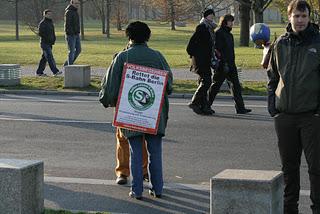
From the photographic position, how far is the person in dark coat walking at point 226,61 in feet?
47.6

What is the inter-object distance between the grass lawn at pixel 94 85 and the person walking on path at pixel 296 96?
11.2 meters

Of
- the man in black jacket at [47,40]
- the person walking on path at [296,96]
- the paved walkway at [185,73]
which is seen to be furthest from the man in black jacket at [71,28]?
the person walking on path at [296,96]

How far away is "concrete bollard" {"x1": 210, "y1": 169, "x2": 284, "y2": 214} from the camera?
20.3 ft

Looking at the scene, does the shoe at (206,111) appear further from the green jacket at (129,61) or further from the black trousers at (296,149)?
the black trousers at (296,149)

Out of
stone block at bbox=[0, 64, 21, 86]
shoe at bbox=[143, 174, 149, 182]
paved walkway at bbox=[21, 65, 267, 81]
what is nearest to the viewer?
shoe at bbox=[143, 174, 149, 182]

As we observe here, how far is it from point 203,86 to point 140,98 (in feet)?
22.0

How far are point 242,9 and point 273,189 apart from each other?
37210mm

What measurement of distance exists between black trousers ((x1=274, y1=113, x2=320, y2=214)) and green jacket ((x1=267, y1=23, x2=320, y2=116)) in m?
0.09

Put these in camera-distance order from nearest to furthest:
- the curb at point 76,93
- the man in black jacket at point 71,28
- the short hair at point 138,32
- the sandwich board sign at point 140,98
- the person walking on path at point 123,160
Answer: the sandwich board sign at point 140,98, the short hair at point 138,32, the person walking on path at point 123,160, the curb at point 76,93, the man in black jacket at point 71,28

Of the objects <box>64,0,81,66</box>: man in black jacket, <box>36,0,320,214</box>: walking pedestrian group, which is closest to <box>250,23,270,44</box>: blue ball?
<box>36,0,320,214</box>: walking pedestrian group

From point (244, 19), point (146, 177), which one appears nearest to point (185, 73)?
point (146, 177)

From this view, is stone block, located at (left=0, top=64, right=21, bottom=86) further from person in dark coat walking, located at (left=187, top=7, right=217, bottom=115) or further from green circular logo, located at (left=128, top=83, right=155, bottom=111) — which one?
green circular logo, located at (left=128, top=83, right=155, bottom=111)

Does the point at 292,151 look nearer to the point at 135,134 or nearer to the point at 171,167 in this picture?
the point at 135,134

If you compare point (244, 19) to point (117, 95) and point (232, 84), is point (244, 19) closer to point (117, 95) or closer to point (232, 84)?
point (232, 84)
